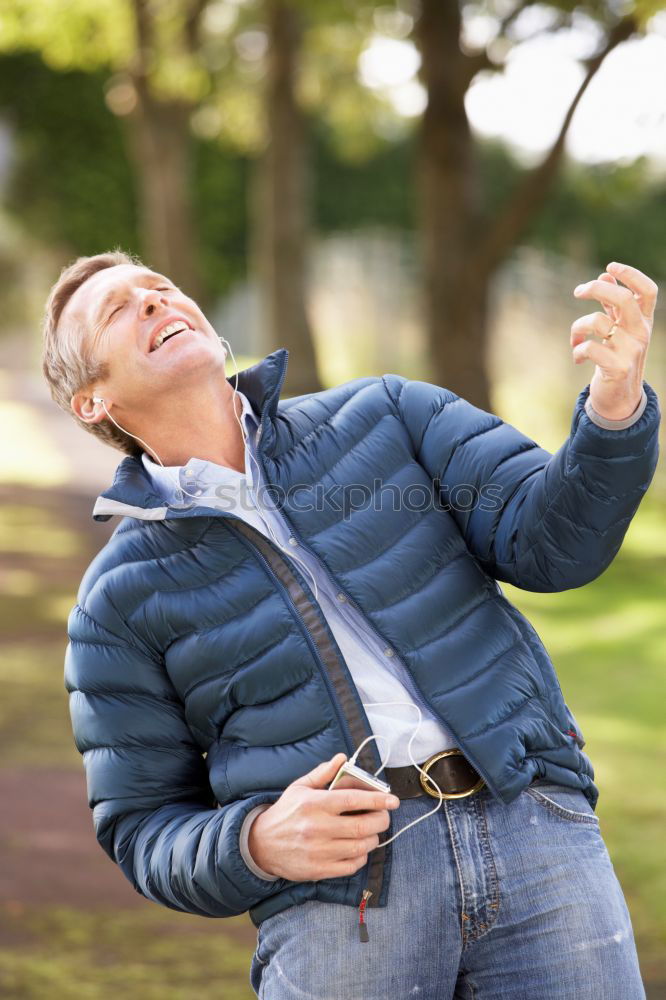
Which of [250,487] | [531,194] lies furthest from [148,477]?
[531,194]

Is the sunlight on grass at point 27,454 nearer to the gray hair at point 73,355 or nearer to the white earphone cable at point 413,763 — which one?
the gray hair at point 73,355

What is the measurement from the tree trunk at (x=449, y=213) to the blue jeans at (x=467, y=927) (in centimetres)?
775

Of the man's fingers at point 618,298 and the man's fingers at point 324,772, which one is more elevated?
the man's fingers at point 618,298

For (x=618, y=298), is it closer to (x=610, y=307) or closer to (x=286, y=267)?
(x=610, y=307)


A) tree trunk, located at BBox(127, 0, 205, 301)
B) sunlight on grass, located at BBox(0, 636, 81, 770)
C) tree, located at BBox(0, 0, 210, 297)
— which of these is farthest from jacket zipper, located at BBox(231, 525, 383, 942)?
tree trunk, located at BBox(127, 0, 205, 301)

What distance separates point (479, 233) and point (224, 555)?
7.84 metres

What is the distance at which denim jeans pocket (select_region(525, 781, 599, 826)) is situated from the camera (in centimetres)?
196

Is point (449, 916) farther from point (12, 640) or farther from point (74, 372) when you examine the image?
point (12, 640)

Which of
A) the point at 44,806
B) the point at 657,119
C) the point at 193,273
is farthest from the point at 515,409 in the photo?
the point at 44,806

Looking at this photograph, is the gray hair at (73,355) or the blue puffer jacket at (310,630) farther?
the gray hair at (73,355)

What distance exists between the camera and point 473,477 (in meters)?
2.09

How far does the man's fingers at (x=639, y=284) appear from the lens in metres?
1.72

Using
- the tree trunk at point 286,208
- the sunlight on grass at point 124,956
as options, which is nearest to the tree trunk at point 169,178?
the tree trunk at point 286,208

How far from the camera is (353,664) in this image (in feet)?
6.49
